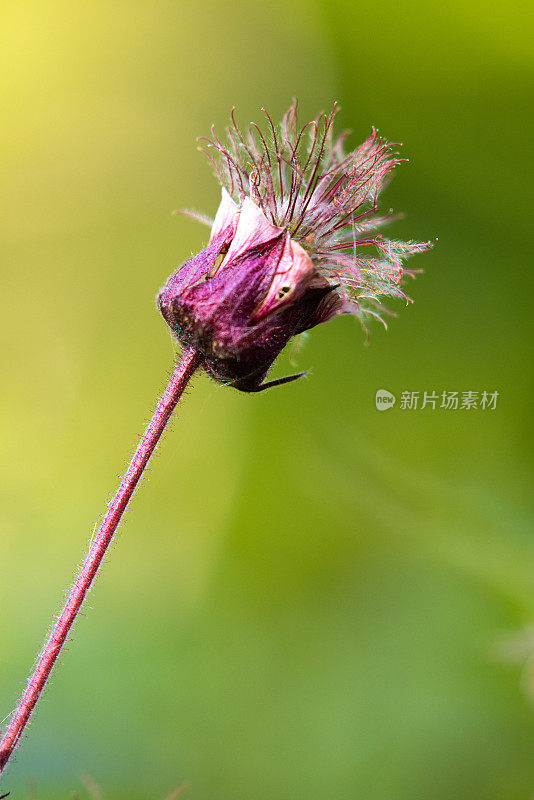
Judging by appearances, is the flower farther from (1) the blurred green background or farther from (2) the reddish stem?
(1) the blurred green background

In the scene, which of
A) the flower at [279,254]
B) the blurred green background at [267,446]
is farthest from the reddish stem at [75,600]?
the blurred green background at [267,446]

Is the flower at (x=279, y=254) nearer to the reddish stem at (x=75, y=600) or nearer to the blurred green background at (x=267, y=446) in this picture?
the reddish stem at (x=75, y=600)

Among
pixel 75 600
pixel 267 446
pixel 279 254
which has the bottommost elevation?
pixel 267 446

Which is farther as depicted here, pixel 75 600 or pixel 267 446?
pixel 267 446

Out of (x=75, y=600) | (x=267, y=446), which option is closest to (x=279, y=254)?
(x=75, y=600)

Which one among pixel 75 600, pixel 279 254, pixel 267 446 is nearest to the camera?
pixel 75 600

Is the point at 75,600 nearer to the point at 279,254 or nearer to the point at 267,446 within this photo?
the point at 279,254

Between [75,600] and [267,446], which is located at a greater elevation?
[75,600]
